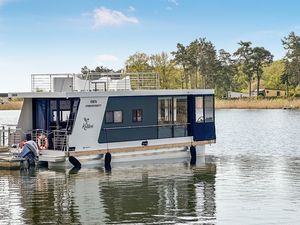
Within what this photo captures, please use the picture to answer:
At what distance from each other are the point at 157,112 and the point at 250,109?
285ft

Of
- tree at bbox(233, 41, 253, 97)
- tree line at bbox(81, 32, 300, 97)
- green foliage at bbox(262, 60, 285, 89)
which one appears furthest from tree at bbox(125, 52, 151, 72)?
green foliage at bbox(262, 60, 285, 89)

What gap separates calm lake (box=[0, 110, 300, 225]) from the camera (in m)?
20.2

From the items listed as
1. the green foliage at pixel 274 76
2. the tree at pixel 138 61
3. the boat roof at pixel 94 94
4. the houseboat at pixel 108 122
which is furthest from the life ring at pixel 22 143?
the green foliage at pixel 274 76

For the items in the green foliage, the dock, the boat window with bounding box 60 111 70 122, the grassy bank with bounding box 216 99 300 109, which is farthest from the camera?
the green foliage

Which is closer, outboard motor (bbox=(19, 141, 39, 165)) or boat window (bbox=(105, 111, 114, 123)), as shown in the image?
outboard motor (bbox=(19, 141, 39, 165))

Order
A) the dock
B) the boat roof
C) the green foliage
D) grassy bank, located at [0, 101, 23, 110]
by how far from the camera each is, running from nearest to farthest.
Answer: the dock
the boat roof
grassy bank, located at [0, 101, 23, 110]
the green foliage

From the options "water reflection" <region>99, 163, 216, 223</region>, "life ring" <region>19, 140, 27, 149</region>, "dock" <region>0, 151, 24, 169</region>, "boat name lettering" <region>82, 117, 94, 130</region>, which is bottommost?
"water reflection" <region>99, 163, 216, 223</region>

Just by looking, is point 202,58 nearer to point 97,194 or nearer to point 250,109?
point 250,109

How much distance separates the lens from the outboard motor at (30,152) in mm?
30219

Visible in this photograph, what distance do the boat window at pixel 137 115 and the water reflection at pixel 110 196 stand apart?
2635 millimetres

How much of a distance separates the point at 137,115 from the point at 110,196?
32.2 ft

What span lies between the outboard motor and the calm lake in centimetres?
61

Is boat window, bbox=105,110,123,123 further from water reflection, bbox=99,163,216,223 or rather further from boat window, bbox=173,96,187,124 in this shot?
boat window, bbox=173,96,187,124

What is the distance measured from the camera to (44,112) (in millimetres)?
32656
